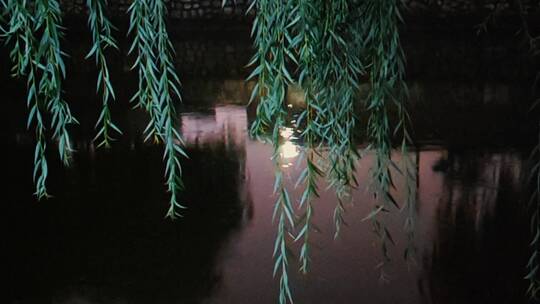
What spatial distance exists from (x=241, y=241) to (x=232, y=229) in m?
0.19

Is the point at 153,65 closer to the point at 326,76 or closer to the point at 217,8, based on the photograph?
the point at 326,76

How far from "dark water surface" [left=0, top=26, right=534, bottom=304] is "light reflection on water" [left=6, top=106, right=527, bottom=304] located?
0.03ft

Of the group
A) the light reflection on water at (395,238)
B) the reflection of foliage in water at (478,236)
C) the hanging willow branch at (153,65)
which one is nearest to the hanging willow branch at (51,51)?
the hanging willow branch at (153,65)

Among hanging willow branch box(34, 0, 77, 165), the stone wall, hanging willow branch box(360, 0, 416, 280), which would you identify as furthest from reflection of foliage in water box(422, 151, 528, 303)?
the stone wall

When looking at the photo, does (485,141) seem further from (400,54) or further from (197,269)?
(400,54)

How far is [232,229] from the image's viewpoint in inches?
147

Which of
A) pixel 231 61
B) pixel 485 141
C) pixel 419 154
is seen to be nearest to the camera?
pixel 419 154

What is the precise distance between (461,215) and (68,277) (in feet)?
7.62

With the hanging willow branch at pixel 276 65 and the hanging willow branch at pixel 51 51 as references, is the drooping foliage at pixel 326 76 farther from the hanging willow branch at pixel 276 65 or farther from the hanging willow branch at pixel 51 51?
the hanging willow branch at pixel 51 51

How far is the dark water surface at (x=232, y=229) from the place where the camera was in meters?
3.04

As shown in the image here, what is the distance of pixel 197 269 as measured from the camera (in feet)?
10.7

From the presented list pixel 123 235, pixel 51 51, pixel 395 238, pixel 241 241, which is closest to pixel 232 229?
pixel 241 241

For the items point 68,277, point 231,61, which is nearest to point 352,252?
point 68,277

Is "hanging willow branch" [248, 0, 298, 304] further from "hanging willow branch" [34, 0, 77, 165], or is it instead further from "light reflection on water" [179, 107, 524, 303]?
"light reflection on water" [179, 107, 524, 303]
